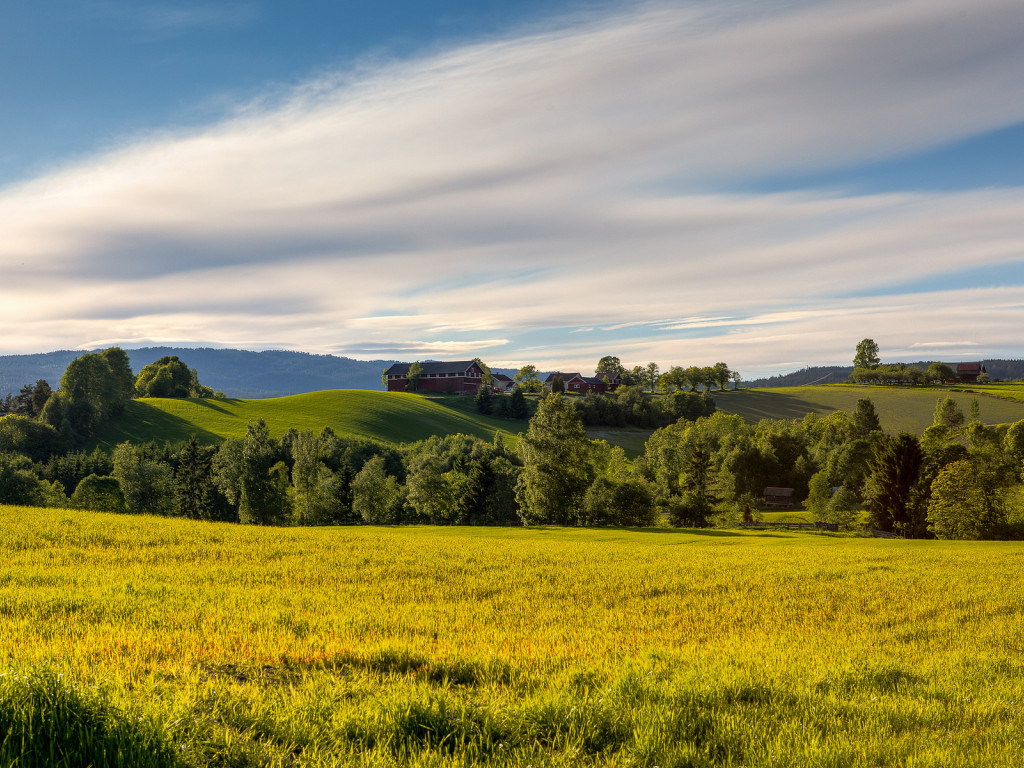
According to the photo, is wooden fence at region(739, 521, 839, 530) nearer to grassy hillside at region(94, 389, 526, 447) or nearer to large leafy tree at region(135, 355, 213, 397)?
grassy hillside at region(94, 389, 526, 447)

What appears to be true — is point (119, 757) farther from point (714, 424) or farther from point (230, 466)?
point (714, 424)

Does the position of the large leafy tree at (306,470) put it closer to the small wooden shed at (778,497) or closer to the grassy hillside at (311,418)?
the grassy hillside at (311,418)

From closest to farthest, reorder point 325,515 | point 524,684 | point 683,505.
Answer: point 524,684 < point 683,505 < point 325,515

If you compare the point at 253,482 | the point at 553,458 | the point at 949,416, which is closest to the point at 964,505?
the point at 553,458

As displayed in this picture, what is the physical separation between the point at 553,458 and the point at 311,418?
8854 cm

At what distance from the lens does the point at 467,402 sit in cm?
17750

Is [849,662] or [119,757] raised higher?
[119,757]

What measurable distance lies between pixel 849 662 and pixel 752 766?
16.2 feet

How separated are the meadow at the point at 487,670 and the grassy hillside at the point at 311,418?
11008cm

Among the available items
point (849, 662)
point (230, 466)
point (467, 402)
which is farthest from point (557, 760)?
point (467, 402)

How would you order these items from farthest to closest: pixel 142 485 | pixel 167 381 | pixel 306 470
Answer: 1. pixel 167 381
2. pixel 306 470
3. pixel 142 485

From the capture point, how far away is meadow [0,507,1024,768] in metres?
5.51

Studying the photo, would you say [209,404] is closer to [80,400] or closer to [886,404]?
[80,400]

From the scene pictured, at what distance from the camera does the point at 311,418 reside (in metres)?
138
